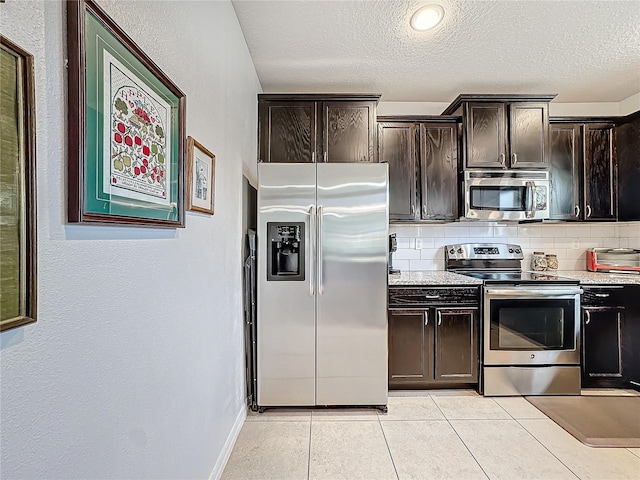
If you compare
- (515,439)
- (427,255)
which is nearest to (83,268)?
(515,439)

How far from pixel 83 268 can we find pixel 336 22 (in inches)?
86.5

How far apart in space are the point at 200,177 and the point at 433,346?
2.27 metres

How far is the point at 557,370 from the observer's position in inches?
116

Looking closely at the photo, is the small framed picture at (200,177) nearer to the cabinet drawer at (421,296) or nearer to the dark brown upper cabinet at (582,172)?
the cabinet drawer at (421,296)

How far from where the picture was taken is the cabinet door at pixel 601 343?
3049 mm

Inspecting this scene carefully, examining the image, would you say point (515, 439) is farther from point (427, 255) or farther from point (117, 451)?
point (117, 451)

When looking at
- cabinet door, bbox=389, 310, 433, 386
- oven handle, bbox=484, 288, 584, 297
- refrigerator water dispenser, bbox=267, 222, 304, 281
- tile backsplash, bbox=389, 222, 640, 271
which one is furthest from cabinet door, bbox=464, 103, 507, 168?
refrigerator water dispenser, bbox=267, 222, 304, 281

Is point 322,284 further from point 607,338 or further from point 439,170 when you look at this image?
point 607,338

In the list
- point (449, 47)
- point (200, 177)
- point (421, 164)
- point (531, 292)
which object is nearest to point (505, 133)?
point (421, 164)

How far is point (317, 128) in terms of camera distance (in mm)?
3164

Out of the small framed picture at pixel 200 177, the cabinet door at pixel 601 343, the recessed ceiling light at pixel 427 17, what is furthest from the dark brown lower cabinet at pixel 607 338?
the small framed picture at pixel 200 177

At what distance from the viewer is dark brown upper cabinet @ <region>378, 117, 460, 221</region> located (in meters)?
3.38

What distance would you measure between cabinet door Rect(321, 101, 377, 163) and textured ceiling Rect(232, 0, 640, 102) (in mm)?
255

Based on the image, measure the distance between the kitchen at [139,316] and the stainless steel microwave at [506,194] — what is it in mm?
1292
